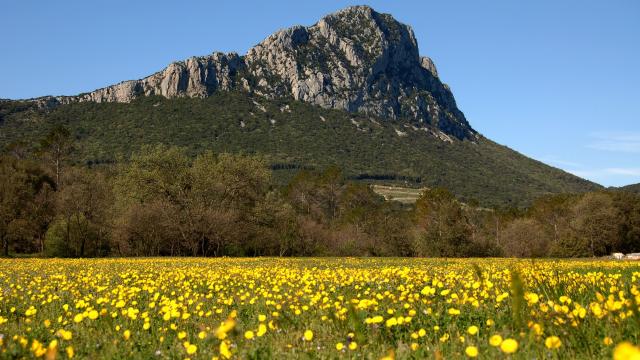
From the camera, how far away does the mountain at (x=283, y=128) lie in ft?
438

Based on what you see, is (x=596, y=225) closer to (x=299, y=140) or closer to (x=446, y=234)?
(x=446, y=234)

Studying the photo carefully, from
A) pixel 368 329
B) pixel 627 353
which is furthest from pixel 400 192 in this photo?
pixel 627 353

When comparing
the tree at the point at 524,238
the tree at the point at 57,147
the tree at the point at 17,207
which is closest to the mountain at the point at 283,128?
the tree at the point at 57,147

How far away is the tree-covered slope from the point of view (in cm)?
13088

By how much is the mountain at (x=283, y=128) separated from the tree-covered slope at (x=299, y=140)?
34 centimetres

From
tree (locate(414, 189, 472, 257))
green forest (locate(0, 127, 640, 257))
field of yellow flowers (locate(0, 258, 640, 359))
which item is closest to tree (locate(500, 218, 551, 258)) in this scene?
green forest (locate(0, 127, 640, 257))

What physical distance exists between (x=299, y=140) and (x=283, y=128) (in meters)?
11.2

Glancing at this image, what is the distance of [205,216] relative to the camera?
4609cm

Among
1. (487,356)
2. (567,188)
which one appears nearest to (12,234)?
(487,356)

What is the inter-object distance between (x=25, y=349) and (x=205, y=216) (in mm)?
41958

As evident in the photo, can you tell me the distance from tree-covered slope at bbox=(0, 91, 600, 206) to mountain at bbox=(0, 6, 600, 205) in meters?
0.34

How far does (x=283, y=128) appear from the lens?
6383 inches

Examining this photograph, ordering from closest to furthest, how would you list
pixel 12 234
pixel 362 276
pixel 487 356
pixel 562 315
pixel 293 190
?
pixel 487 356 → pixel 562 315 → pixel 362 276 → pixel 12 234 → pixel 293 190

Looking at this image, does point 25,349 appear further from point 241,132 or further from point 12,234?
point 241,132
